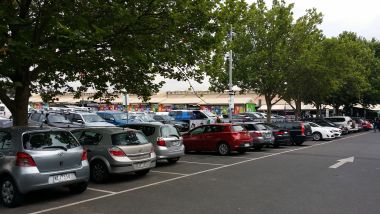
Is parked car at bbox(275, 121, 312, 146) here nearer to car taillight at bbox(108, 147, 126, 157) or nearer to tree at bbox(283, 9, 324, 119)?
tree at bbox(283, 9, 324, 119)

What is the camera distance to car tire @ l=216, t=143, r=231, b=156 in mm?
18984

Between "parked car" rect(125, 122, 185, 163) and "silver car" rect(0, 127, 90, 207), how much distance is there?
216 inches

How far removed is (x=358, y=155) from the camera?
752 inches

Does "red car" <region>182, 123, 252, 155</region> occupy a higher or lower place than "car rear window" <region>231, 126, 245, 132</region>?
lower

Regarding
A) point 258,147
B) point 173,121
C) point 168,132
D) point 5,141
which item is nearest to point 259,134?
point 258,147

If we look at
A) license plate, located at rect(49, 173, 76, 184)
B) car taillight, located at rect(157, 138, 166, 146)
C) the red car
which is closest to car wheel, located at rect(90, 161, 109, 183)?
license plate, located at rect(49, 173, 76, 184)

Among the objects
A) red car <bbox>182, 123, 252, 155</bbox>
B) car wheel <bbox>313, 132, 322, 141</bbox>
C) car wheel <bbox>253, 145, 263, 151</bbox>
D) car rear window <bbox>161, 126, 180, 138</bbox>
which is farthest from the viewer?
car wheel <bbox>313, 132, 322, 141</bbox>

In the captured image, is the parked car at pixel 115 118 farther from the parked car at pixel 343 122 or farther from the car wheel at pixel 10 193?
the car wheel at pixel 10 193

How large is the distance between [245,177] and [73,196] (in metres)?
4.99

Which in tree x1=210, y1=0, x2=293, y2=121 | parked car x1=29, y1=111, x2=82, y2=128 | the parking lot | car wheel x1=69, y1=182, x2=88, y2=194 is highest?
tree x1=210, y1=0, x2=293, y2=121

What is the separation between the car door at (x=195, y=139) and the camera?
64.7ft

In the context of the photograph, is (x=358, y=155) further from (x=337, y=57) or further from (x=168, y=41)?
(x=337, y=57)

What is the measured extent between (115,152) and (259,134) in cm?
1127

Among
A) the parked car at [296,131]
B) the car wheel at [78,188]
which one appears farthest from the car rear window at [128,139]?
the parked car at [296,131]
